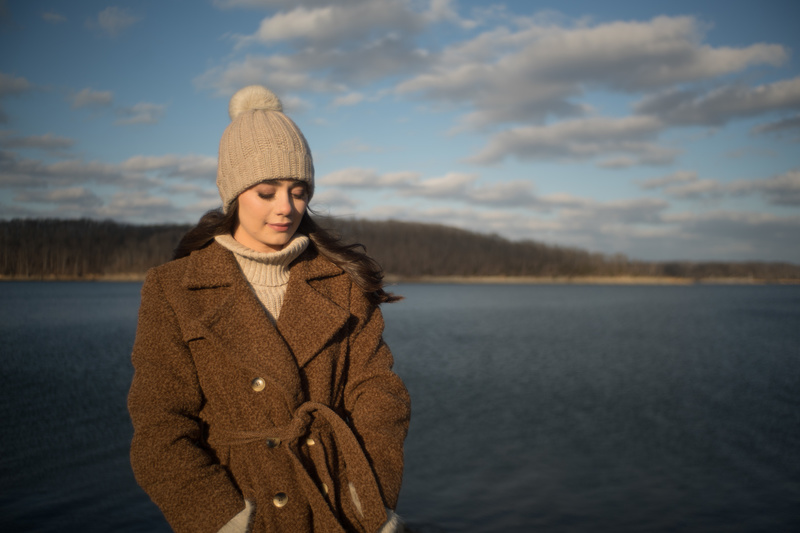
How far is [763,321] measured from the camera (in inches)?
1303

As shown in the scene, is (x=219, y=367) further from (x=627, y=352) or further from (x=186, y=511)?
(x=627, y=352)

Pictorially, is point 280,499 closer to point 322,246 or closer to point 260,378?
point 260,378

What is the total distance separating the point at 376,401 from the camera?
1843 millimetres

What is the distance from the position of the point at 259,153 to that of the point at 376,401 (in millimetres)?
866

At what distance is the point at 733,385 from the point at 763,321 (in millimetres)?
22114

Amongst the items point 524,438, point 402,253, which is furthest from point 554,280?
point 524,438

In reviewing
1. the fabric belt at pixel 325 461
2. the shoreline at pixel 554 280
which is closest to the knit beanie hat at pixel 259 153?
the fabric belt at pixel 325 461

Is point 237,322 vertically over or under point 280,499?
over

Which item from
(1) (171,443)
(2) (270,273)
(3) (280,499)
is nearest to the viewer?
(1) (171,443)

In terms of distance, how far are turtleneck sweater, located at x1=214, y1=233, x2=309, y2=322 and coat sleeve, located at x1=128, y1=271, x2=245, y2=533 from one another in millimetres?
324

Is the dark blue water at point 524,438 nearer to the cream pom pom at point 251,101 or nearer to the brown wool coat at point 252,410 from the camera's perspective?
the brown wool coat at point 252,410

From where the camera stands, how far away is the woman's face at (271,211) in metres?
1.83

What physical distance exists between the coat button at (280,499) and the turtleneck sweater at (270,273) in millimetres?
552

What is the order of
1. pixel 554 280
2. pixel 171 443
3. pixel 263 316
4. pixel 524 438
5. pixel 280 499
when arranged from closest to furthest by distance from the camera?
1. pixel 171 443
2. pixel 280 499
3. pixel 263 316
4. pixel 524 438
5. pixel 554 280
